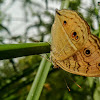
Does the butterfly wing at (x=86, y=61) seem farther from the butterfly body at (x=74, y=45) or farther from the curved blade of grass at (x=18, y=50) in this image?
the curved blade of grass at (x=18, y=50)

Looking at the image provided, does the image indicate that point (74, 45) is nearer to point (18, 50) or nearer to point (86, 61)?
point (86, 61)

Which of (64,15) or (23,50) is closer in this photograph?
(23,50)

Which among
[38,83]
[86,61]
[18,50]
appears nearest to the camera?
[18,50]

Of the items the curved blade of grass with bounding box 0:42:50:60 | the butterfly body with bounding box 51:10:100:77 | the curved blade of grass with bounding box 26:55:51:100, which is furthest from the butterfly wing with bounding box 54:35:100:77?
the curved blade of grass with bounding box 0:42:50:60

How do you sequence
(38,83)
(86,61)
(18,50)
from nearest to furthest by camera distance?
(18,50), (38,83), (86,61)

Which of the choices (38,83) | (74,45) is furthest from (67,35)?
(38,83)

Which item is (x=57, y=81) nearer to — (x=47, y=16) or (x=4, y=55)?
(x=47, y=16)

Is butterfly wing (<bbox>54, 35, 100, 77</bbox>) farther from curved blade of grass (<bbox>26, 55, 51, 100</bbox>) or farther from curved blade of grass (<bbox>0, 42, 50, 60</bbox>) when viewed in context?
curved blade of grass (<bbox>0, 42, 50, 60</bbox>)

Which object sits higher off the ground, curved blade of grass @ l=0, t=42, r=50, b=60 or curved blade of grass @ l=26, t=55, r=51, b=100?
curved blade of grass @ l=0, t=42, r=50, b=60

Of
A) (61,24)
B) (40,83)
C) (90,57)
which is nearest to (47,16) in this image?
(61,24)
